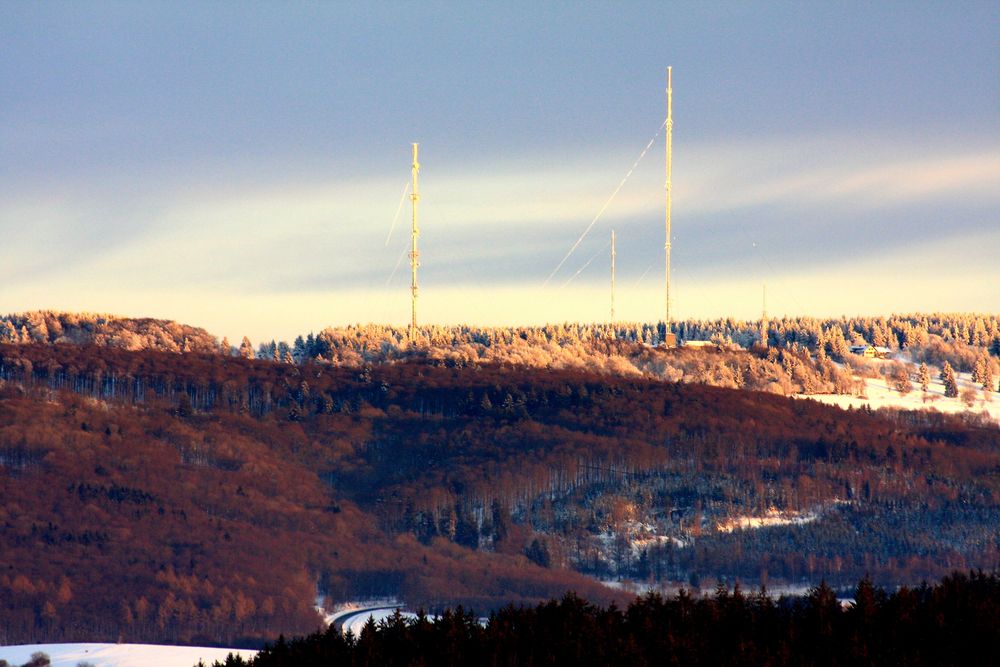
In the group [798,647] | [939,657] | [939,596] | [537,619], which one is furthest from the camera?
[537,619]

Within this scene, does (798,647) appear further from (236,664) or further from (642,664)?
(236,664)

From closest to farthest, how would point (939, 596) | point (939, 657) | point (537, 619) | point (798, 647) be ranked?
point (939, 657), point (798, 647), point (939, 596), point (537, 619)

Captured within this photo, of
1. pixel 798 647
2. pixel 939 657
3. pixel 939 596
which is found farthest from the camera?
pixel 939 596

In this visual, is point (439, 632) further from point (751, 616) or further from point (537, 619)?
point (751, 616)

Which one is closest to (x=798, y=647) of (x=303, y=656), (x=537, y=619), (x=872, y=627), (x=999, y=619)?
(x=872, y=627)

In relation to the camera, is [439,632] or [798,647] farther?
[439,632]

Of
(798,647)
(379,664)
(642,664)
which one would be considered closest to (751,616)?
(798,647)
